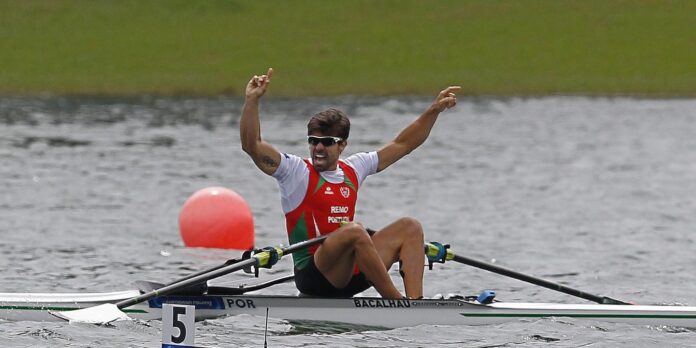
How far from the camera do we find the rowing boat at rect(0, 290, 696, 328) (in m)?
13.0

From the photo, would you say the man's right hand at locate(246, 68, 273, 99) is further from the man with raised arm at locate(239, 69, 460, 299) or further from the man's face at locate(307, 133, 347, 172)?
the man's face at locate(307, 133, 347, 172)

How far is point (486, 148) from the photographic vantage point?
38594mm

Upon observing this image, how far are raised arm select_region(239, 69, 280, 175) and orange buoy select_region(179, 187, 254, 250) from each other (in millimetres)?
7563

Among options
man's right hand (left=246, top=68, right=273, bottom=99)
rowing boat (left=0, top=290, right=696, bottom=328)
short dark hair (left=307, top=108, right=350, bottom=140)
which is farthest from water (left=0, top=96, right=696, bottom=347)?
man's right hand (left=246, top=68, right=273, bottom=99)

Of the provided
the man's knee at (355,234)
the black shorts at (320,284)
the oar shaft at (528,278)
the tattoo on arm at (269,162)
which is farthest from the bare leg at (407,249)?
the tattoo on arm at (269,162)

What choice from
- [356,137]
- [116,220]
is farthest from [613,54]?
[116,220]

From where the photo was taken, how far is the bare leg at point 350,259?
1267 cm

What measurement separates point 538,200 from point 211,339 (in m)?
15.8

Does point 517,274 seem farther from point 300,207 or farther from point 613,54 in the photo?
point 613,54

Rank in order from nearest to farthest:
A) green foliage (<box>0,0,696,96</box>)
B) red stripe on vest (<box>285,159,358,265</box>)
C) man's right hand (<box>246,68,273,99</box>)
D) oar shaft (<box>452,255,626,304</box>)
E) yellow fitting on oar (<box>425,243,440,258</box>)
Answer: man's right hand (<box>246,68,273,99</box>)
red stripe on vest (<box>285,159,358,265</box>)
yellow fitting on oar (<box>425,243,440,258</box>)
oar shaft (<box>452,255,626,304</box>)
green foliage (<box>0,0,696,96</box>)

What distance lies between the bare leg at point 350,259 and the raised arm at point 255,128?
91 cm

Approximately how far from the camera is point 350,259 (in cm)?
1289

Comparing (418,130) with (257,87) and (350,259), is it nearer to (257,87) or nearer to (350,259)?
(350,259)

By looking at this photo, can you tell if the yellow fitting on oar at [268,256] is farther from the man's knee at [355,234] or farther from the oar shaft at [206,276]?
the man's knee at [355,234]
